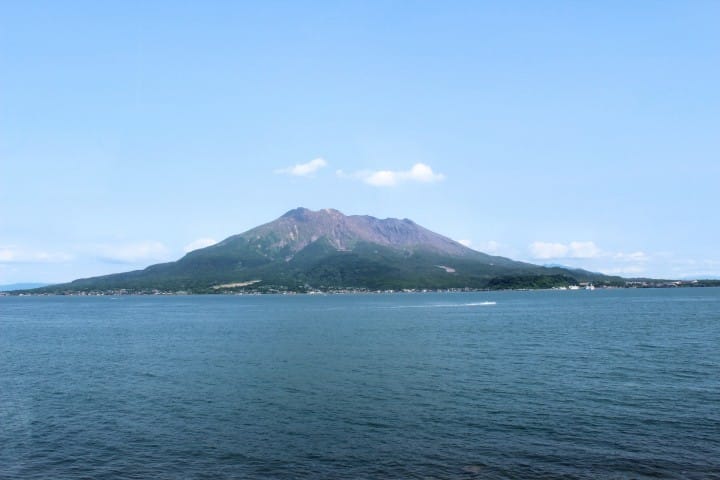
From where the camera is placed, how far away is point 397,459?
113 feet

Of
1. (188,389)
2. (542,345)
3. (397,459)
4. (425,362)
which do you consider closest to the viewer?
(397,459)

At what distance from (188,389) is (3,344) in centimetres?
6148

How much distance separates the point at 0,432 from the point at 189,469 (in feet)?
57.2

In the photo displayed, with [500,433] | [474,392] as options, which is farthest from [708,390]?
[500,433]

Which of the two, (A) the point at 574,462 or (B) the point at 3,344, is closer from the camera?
(A) the point at 574,462

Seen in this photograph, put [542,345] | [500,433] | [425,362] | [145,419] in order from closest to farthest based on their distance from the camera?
1. [500,433]
2. [145,419]
3. [425,362]
4. [542,345]

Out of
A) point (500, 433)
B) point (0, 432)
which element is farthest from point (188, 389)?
point (500, 433)

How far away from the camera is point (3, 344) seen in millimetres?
98438

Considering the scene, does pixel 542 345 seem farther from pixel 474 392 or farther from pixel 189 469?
pixel 189 469

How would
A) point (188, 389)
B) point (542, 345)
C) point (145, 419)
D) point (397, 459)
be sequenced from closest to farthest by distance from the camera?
point (397, 459)
point (145, 419)
point (188, 389)
point (542, 345)

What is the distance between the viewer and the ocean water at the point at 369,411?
3375 cm

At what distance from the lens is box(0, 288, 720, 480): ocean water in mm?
33750

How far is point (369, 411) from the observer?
45438 millimetres

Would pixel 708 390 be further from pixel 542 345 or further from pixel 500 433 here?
pixel 542 345
